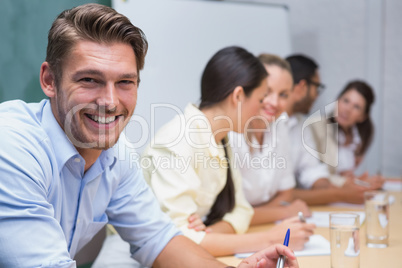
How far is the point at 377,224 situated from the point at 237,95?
482 mm

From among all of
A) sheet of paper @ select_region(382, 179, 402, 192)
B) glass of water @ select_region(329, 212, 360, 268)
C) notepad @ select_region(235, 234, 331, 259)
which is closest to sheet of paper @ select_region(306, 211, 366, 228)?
notepad @ select_region(235, 234, 331, 259)

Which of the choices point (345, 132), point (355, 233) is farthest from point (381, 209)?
point (345, 132)

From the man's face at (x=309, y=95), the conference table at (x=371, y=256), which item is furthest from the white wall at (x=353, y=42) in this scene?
the conference table at (x=371, y=256)

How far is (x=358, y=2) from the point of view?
2457 millimetres

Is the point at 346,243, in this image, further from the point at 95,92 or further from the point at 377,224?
the point at 95,92

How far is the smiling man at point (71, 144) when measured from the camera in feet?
2.32

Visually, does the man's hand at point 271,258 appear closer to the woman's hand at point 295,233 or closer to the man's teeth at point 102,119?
the woman's hand at point 295,233

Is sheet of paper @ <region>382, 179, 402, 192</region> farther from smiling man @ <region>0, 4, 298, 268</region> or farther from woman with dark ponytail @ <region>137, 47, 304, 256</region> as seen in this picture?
smiling man @ <region>0, 4, 298, 268</region>

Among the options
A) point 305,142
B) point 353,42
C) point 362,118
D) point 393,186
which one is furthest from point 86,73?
point 353,42

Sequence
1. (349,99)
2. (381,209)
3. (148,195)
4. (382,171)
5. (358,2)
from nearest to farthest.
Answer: (148,195)
(381,209)
(349,99)
(358,2)
(382,171)

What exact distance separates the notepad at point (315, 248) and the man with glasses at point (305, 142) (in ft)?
1.75

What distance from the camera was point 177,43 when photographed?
4.83ft

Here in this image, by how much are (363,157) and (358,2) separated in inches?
32.6

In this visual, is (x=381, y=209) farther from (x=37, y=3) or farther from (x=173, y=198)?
(x=37, y=3)
